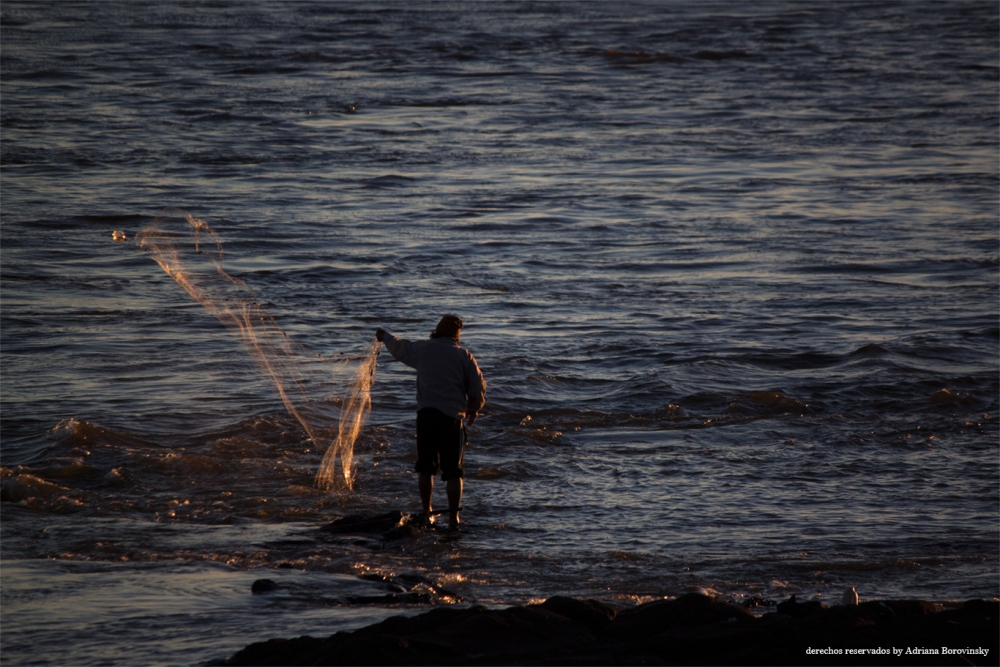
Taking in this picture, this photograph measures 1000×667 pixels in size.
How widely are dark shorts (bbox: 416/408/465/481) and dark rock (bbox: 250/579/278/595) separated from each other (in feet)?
6.73

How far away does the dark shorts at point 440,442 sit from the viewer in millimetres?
8703

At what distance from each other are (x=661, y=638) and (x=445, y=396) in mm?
3429

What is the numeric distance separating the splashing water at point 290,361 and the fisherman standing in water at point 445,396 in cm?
84

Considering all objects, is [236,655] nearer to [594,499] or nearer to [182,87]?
[594,499]

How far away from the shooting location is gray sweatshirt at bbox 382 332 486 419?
861 cm

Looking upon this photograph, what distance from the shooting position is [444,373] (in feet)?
28.2

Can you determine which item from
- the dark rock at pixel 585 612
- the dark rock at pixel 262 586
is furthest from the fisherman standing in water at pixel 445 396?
the dark rock at pixel 585 612

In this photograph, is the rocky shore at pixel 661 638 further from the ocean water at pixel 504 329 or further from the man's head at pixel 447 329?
the man's head at pixel 447 329

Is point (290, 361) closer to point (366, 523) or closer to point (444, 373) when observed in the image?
point (366, 523)

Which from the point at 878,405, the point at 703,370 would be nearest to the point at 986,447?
the point at 878,405

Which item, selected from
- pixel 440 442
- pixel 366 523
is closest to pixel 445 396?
pixel 440 442

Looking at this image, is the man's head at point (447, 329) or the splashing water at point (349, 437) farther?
the splashing water at point (349, 437)

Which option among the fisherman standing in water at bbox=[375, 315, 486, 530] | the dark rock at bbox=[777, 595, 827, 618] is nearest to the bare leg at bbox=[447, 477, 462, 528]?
the fisherman standing in water at bbox=[375, 315, 486, 530]

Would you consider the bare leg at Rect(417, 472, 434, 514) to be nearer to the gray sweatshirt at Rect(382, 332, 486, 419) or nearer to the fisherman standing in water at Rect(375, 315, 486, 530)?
the fisherman standing in water at Rect(375, 315, 486, 530)
